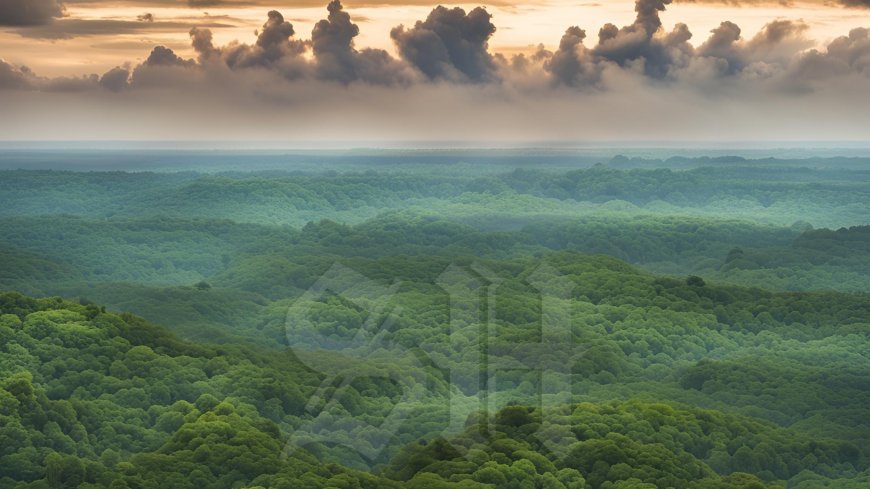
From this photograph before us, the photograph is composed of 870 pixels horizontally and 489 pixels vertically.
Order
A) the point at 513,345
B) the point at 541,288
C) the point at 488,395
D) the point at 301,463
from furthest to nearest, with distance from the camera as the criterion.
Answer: the point at 541,288 < the point at 513,345 < the point at 488,395 < the point at 301,463

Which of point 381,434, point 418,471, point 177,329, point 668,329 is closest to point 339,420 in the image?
point 381,434

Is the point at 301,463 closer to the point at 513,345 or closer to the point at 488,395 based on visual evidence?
the point at 488,395

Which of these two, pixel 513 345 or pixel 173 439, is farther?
pixel 513 345

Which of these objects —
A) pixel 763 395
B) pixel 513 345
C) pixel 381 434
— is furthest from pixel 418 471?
pixel 513 345

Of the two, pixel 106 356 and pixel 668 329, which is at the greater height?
pixel 106 356

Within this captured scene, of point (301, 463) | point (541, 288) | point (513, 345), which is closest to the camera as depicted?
point (301, 463)
